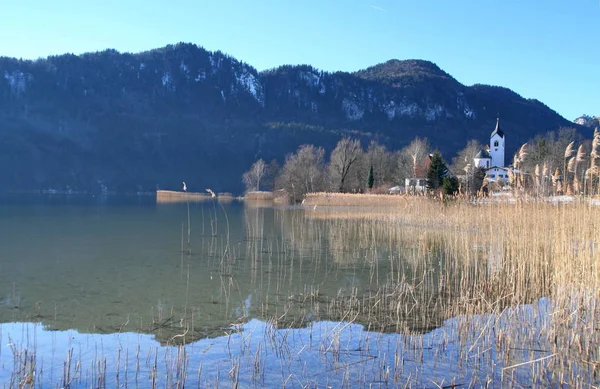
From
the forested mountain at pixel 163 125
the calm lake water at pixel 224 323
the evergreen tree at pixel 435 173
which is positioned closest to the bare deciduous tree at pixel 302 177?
the evergreen tree at pixel 435 173

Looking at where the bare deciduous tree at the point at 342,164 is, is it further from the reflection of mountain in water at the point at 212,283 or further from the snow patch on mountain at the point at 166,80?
the snow patch on mountain at the point at 166,80

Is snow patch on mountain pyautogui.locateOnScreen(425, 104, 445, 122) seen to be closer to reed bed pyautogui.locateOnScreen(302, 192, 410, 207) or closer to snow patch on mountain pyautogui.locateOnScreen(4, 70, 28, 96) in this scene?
snow patch on mountain pyautogui.locateOnScreen(4, 70, 28, 96)

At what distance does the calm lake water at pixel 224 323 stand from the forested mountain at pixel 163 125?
11443cm

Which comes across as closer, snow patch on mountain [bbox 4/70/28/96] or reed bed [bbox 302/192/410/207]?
reed bed [bbox 302/192/410/207]

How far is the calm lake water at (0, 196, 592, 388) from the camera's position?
Result: 588 cm

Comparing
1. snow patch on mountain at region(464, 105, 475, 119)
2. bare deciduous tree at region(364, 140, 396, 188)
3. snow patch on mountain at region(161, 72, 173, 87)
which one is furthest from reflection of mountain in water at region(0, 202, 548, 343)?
snow patch on mountain at region(161, 72, 173, 87)

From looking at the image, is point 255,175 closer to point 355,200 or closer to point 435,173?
point 355,200

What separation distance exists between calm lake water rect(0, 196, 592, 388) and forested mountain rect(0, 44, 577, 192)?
375 feet

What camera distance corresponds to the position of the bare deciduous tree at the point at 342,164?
2418 inches

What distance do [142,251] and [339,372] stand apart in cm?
1175

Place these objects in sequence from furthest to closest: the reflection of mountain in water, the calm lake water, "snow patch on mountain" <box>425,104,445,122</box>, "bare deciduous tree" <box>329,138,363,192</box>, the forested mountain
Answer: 1. "snow patch on mountain" <box>425,104,445,122</box>
2. the forested mountain
3. "bare deciduous tree" <box>329,138,363,192</box>
4. the reflection of mountain in water
5. the calm lake water

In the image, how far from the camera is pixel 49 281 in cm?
1152

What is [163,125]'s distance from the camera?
156 metres

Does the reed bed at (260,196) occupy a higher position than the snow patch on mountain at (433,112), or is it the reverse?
the snow patch on mountain at (433,112)
